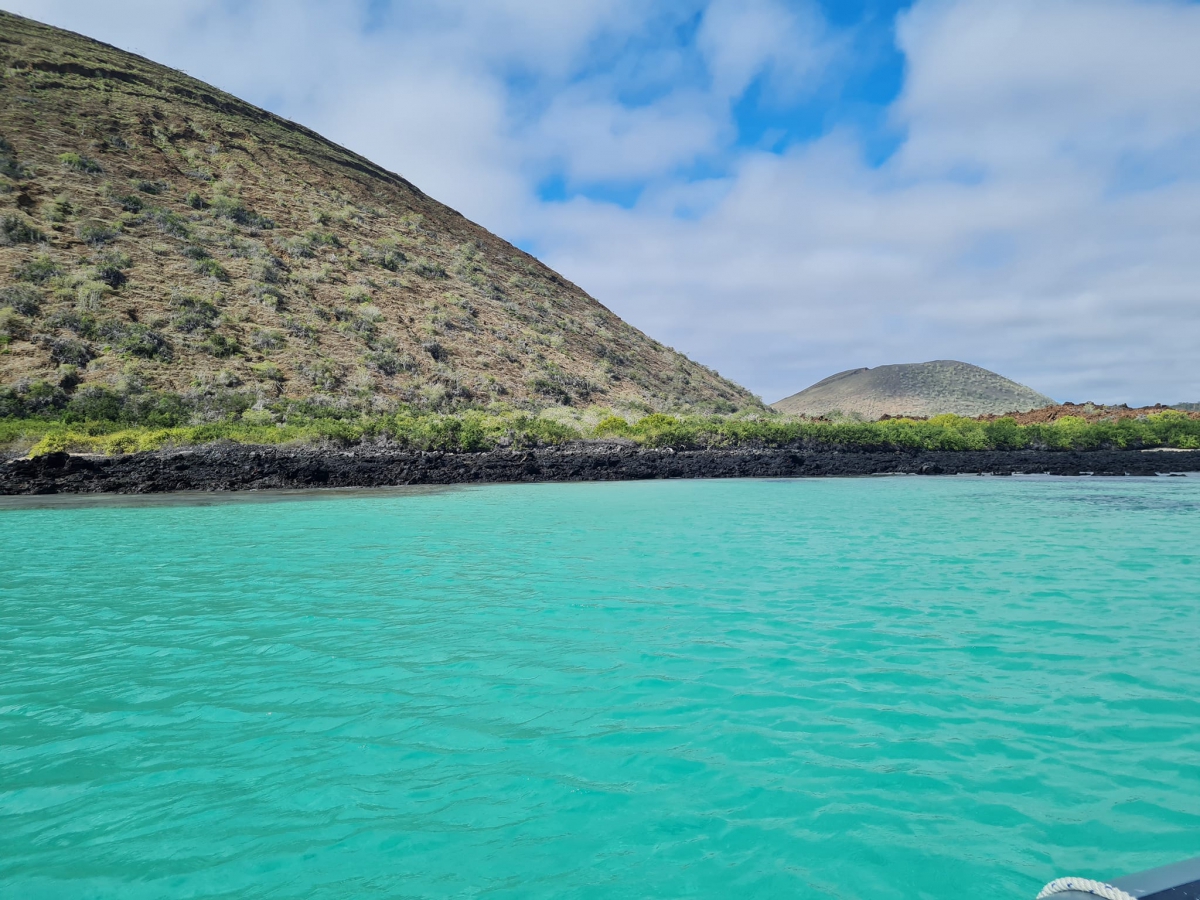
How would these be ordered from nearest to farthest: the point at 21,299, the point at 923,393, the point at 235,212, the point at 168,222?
the point at 21,299, the point at 168,222, the point at 235,212, the point at 923,393

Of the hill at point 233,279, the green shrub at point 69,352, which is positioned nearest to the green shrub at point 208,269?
the hill at point 233,279

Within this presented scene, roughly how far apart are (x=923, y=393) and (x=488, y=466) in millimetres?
68451

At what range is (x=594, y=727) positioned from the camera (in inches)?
184

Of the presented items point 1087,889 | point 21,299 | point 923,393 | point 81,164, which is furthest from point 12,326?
point 923,393

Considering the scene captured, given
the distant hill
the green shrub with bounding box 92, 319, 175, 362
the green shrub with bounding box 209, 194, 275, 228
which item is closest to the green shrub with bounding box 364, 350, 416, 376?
the green shrub with bounding box 92, 319, 175, 362

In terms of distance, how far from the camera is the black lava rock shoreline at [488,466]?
2192 centimetres

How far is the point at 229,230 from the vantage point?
143 ft

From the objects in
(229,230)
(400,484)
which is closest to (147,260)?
(229,230)

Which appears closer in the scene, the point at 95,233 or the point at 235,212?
the point at 95,233

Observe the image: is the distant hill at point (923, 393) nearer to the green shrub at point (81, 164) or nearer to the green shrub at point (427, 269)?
the green shrub at point (427, 269)

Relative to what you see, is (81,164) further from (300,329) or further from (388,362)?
(388,362)

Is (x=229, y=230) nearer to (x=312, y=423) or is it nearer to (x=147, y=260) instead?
(x=147, y=260)

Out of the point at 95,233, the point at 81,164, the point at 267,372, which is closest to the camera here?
the point at 267,372

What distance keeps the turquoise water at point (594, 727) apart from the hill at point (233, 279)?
82.5ft
